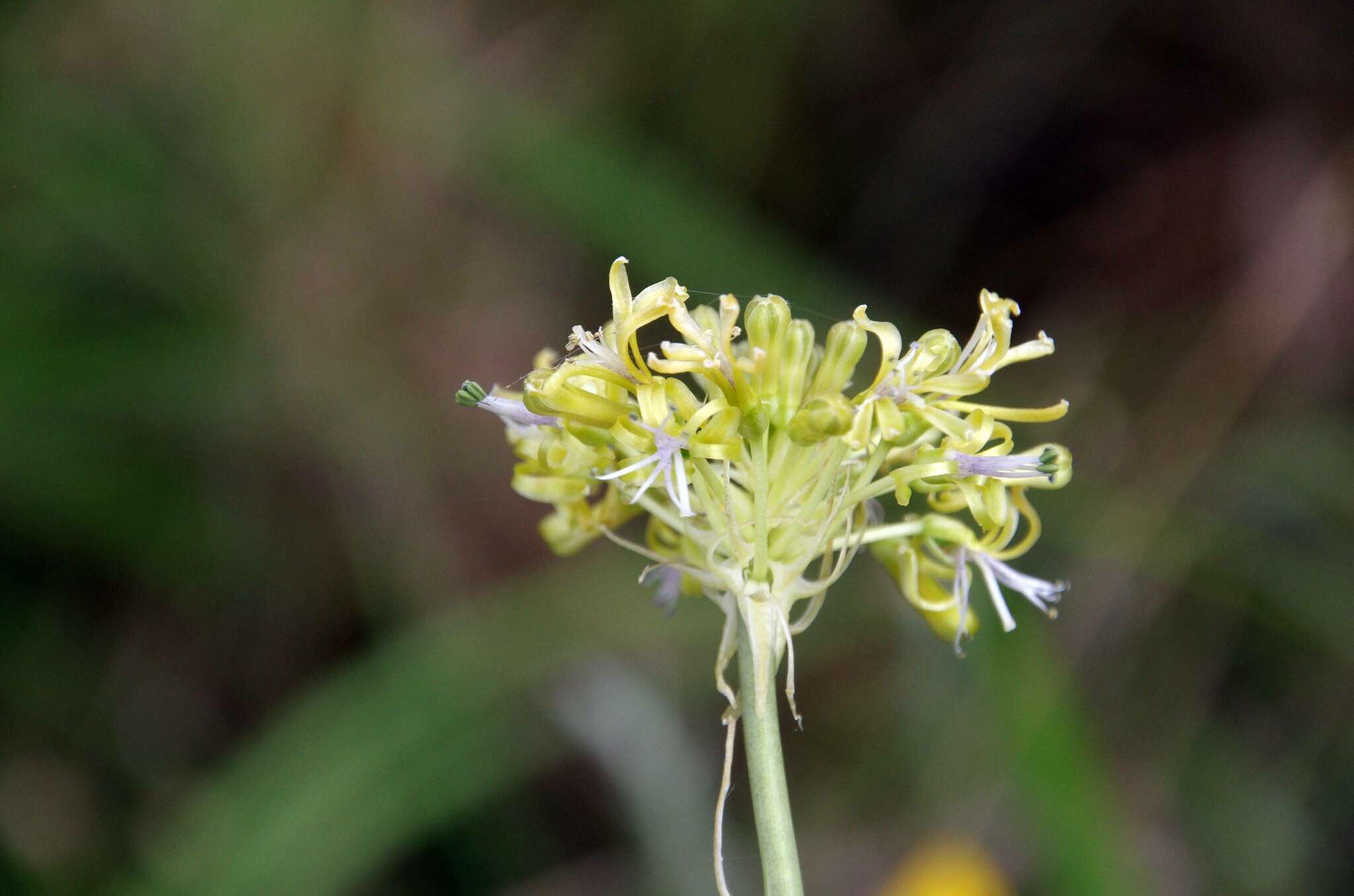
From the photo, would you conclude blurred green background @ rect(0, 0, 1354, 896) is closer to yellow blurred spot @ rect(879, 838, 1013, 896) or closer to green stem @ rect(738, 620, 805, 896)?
yellow blurred spot @ rect(879, 838, 1013, 896)

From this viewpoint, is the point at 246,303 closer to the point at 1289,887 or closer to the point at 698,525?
the point at 698,525

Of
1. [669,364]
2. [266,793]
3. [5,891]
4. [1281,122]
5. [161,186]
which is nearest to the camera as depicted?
[669,364]

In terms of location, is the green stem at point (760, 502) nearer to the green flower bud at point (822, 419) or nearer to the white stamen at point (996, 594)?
the green flower bud at point (822, 419)

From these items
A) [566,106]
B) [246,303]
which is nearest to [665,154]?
[566,106]

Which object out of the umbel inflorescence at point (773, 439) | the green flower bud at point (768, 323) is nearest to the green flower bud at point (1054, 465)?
the umbel inflorescence at point (773, 439)

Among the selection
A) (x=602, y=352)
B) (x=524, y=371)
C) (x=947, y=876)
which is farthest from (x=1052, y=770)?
(x=524, y=371)

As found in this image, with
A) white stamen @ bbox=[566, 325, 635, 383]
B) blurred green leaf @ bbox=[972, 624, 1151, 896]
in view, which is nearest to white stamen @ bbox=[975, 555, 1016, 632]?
white stamen @ bbox=[566, 325, 635, 383]

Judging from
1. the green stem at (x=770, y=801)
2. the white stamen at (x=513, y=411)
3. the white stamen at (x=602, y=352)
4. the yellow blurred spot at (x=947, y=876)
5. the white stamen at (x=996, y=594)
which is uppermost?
the white stamen at (x=513, y=411)

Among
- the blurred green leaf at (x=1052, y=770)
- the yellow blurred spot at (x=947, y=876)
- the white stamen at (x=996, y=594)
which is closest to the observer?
the white stamen at (x=996, y=594)
